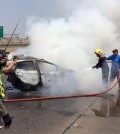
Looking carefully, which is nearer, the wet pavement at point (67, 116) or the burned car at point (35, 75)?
the wet pavement at point (67, 116)

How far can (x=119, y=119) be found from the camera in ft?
34.0

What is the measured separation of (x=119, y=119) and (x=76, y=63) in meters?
11.9

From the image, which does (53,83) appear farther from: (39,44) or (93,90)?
(39,44)

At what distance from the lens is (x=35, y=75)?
16.8 metres

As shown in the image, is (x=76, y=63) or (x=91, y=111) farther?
(x=76, y=63)

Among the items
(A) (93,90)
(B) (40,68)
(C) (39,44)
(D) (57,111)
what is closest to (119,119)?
(D) (57,111)

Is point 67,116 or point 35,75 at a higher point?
point 35,75

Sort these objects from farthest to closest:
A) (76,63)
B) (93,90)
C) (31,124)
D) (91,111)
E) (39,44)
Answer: (39,44) → (76,63) → (93,90) → (91,111) → (31,124)

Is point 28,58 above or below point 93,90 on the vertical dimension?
above

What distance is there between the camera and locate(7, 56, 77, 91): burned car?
16531 millimetres

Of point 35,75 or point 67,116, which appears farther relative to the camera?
point 35,75

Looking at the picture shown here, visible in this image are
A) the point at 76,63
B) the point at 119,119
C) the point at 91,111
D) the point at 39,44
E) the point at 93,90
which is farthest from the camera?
the point at 39,44

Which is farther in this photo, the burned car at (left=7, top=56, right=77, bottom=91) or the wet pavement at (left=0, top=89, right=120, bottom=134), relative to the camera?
the burned car at (left=7, top=56, right=77, bottom=91)

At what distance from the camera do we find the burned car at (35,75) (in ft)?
54.2
